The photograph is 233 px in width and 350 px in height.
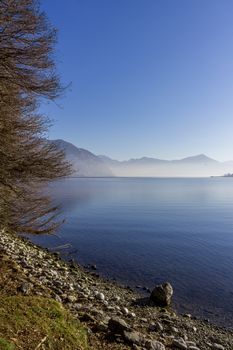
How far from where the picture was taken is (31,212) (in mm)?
16656

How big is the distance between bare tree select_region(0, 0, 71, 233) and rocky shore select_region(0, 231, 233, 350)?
2.45m

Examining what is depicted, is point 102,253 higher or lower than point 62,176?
lower

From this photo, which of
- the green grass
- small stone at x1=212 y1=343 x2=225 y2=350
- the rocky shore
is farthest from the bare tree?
small stone at x1=212 y1=343 x2=225 y2=350

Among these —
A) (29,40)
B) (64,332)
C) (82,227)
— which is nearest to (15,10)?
(29,40)

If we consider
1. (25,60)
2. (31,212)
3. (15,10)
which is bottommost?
(31,212)

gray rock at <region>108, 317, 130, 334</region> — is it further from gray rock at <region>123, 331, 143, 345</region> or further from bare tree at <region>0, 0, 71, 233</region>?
bare tree at <region>0, 0, 71, 233</region>

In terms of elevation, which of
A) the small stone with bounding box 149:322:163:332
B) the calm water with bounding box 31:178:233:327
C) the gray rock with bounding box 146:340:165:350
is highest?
the gray rock with bounding box 146:340:165:350

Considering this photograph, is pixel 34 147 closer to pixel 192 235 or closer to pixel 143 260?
pixel 143 260

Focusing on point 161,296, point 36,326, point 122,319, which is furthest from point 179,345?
point 161,296

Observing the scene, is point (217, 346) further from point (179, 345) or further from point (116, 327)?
point (116, 327)

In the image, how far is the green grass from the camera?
692 cm

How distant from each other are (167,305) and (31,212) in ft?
30.4

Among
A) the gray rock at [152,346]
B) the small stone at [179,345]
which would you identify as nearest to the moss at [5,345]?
the gray rock at [152,346]

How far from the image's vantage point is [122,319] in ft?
A: 40.2
